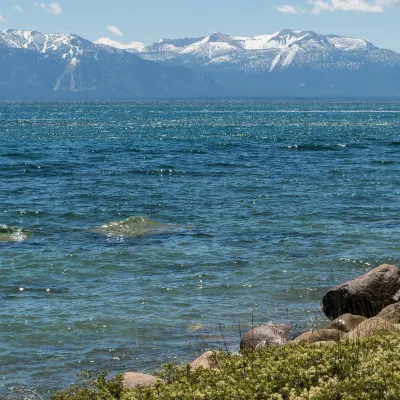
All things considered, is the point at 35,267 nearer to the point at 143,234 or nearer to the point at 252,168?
the point at 143,234

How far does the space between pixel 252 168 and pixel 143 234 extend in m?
24.7

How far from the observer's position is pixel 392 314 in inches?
545

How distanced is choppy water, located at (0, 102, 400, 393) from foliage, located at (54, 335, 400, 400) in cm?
358

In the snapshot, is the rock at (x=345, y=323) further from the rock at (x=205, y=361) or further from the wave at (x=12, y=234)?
the wave at (x=12, y=234)

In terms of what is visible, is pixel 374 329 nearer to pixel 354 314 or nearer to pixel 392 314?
pixel 392 314

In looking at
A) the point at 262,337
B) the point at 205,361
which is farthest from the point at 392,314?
the point at 205,361

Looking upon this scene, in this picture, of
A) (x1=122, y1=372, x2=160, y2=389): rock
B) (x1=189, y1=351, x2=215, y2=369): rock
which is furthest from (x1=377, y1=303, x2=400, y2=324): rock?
(x1=122, y1=372, x2=160, y2=389): rock

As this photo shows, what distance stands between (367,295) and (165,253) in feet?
27.5

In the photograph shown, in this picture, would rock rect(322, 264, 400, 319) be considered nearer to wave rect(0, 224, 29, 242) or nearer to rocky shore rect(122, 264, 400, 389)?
rocky shore rect(122, 264, 400, 389)

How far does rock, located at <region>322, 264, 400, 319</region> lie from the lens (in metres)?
15.8

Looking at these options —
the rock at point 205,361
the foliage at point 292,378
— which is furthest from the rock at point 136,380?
the rock at point 205,361

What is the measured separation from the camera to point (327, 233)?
1021 inches

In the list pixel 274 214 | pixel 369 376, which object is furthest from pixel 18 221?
pixel 369 376

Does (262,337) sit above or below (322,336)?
below
